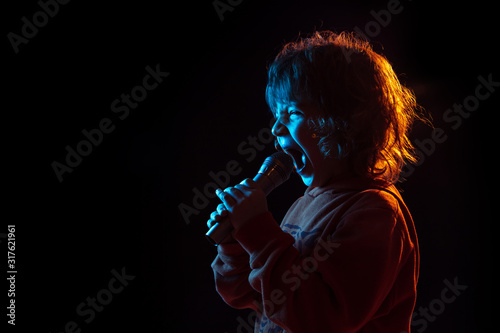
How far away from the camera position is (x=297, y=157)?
0.70 metres

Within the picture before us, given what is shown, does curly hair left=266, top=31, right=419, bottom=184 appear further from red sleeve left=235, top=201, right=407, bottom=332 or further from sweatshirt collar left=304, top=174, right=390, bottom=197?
red sleeve left=235, top=201, right=407, bottom=332

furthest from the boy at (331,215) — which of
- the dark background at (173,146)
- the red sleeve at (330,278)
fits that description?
the dark background at (173,146)

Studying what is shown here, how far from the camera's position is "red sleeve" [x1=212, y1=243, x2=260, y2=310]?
0.66 meters

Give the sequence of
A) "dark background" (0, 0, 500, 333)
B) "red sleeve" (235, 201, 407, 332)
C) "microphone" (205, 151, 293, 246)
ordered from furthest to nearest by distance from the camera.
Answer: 1. "dark background" (0, 0, 500, 333)
2. "microphone" (205, 151, 293, 246)
3. "red sleeve" (235, 201, 407, 332)

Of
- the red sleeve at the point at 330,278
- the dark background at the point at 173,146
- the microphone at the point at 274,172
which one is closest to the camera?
the red sleeve at the point at 330,278

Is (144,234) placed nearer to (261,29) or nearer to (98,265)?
(98,265)

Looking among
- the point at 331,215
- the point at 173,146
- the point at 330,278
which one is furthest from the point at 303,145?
the point at 173,146

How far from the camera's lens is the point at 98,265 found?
3.94 ft

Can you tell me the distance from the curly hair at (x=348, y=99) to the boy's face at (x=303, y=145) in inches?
0.4

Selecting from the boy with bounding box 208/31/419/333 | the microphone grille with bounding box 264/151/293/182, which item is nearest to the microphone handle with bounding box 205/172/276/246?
the boy with bounding box 208/31/419/333

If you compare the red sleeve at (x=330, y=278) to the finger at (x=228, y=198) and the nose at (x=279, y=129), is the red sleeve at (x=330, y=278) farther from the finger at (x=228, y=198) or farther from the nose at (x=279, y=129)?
the nose at (x=279, y=129)

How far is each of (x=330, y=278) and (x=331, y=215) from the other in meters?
0.11

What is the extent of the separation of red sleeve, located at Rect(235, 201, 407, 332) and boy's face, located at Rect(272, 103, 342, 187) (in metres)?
0.14

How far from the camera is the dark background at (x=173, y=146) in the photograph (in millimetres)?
1166
